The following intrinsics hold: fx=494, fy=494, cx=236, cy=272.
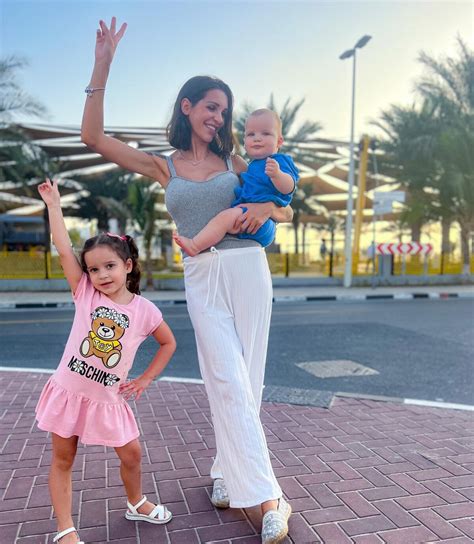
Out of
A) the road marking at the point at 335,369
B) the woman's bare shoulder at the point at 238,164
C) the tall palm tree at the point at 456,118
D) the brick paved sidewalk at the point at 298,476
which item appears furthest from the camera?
the tall palm tree at the point at 456,118

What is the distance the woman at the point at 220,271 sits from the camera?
7.22 feet

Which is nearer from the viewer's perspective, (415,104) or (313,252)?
(313,252)

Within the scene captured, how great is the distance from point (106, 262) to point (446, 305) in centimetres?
1220

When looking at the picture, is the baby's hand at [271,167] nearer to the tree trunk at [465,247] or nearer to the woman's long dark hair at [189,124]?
the woman's long dark hair at [189,124]

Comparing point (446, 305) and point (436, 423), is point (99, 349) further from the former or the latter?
point (446, 305)

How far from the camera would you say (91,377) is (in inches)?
83.3

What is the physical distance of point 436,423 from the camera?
152 inches


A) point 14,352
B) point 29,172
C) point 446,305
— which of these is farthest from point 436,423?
point 29,172

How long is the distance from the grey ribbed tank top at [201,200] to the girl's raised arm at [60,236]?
0.49m

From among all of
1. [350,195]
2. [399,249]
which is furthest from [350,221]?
[399,249]

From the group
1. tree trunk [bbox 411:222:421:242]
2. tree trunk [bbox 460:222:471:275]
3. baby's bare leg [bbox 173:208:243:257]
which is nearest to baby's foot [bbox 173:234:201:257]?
baby's bare leg [bbox 173:208:243:257]

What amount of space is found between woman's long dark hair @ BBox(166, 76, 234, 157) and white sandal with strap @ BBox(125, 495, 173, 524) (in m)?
1.75

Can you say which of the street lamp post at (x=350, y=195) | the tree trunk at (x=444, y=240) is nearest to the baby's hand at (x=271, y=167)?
the street lamp post at (x=350, y=195)

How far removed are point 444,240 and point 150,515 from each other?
22.3m
